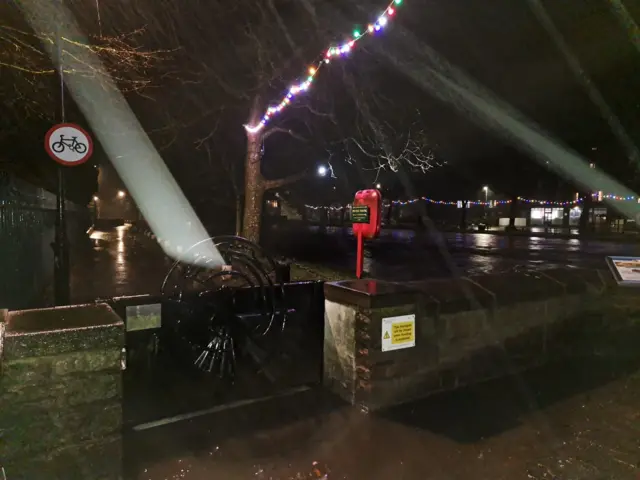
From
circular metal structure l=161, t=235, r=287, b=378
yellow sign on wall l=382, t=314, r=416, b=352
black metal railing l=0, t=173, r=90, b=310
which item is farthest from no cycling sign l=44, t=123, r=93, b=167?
yellow sign on wall l=382, t=314, r=416, b=352

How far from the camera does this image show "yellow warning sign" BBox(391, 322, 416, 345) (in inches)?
166

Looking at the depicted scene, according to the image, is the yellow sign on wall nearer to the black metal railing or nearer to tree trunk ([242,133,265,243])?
the black metal railing

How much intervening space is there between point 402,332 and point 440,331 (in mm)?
519

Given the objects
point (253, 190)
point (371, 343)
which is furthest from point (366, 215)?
point (253, 190)

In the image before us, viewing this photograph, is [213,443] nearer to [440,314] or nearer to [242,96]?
[440,314]

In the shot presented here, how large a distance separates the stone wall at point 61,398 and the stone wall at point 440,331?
2084mm

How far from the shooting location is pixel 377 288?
435 cm

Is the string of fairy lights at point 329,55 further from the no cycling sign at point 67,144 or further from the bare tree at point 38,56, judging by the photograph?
the no cycling sign at point 67,144

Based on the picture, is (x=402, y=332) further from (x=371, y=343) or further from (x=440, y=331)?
(x=440, y=331)

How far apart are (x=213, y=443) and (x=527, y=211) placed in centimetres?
6017

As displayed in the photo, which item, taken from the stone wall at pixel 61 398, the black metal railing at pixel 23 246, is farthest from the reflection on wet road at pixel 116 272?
the stone wall at pixel 61 398

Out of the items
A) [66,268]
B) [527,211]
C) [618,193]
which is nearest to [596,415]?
[66,268]

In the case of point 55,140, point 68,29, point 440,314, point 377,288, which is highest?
point 68,29

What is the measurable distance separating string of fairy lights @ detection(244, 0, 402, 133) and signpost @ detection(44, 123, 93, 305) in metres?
4.59
